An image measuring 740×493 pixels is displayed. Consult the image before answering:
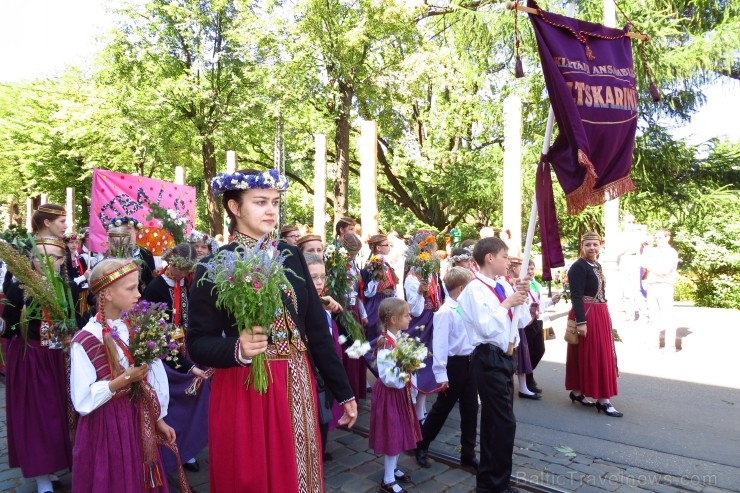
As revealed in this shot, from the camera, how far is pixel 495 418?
400 centimetres

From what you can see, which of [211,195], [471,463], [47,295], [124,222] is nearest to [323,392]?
[471,463]

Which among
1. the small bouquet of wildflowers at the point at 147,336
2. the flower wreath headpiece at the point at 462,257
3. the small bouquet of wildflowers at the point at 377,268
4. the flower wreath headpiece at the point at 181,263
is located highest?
the flower wreath headpiece at the point at 181,263

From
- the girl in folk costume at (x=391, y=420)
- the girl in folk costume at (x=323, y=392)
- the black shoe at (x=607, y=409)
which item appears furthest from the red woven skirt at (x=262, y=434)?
the black shoe at (x=607, y=409)

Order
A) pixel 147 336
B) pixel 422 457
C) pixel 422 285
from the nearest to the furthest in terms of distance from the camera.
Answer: pixel 147 336 → pixel 422 457 → pixel 422 285

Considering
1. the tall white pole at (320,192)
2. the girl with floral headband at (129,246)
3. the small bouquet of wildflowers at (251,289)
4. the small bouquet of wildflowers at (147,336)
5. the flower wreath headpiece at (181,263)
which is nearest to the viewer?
the small bouquet of wildflowers at (251,289)

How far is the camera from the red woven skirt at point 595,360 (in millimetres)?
6230

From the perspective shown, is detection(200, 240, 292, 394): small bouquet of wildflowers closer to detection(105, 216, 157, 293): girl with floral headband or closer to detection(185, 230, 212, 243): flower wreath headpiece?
detection(105, 216, 157, 293): girl with floral headband

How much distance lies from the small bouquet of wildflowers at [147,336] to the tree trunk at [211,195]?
13954 mm

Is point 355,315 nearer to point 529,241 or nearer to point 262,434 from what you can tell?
point 529,241

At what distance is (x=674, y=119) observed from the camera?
17484mm

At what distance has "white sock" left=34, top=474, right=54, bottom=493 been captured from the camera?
4.23 m

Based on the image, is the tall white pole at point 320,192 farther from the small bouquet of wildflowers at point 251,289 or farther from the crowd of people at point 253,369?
the small bouquet of wildflowers at point 251,289

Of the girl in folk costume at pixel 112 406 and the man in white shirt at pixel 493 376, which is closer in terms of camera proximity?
the girl in folk costume at pixel 112 406

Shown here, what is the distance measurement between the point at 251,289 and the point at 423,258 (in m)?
4.72
